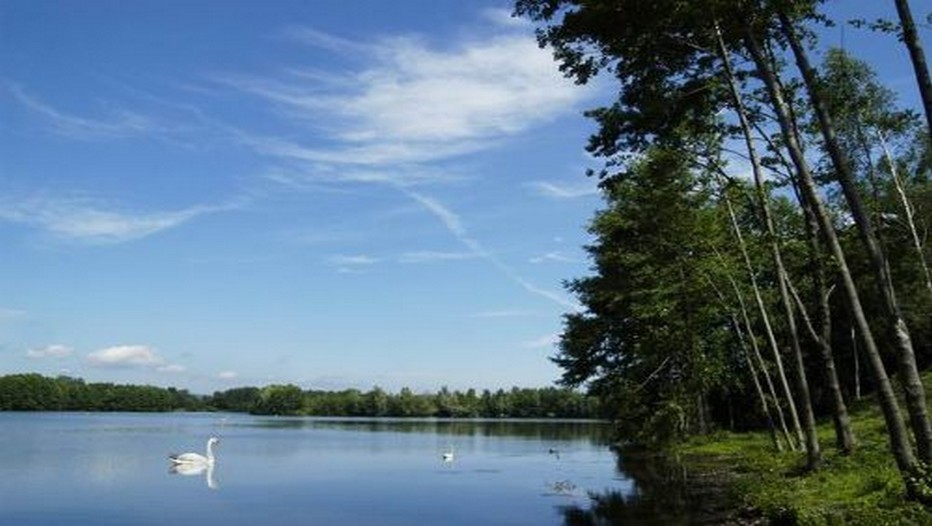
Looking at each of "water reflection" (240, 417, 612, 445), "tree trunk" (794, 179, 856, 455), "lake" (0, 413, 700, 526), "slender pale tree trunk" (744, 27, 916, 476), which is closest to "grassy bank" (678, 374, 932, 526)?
"tree trunk" (794, 179, 856, 455)

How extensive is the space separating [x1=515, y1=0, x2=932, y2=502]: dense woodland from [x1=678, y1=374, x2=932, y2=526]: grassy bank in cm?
73

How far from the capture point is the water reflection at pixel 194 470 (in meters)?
43.9

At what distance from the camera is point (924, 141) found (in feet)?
167

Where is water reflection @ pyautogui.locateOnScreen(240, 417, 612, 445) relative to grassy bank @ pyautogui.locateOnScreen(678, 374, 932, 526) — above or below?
above

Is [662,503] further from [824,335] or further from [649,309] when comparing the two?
[649,309]

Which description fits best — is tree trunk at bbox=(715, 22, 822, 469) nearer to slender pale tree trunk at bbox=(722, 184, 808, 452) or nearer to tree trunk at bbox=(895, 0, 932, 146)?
slender pale tree trunk at bbox=(722, 184, 808, 452)

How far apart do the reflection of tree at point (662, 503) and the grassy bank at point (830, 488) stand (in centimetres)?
93

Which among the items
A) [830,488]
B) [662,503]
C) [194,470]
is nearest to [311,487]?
[194,470]

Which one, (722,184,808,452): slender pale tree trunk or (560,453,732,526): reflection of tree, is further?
(722,184,808,452): slender pale tree trunk

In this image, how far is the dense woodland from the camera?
17875mm

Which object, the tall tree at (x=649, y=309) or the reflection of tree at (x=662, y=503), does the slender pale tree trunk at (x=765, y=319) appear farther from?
the reflection of tree at (x=662, y=503)

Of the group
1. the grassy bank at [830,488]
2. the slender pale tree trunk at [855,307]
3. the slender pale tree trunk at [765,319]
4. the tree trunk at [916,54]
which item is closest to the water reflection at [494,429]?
the grassy bank at [830,488]

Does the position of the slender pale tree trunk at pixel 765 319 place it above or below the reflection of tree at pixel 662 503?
above

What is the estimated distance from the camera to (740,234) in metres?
34.7
